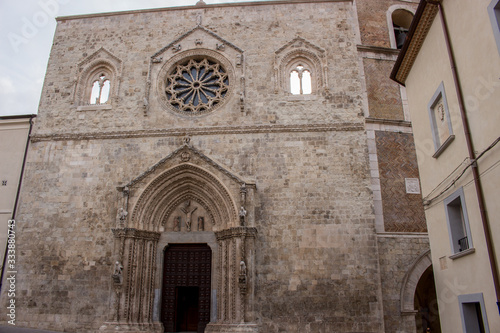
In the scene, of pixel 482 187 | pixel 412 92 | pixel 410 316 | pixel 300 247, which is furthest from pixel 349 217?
pixel 482 187

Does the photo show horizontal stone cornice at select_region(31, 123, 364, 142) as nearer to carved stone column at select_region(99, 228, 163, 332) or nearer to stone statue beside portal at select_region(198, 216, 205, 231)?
stone statue beside portal at select_region(198, 216, 205, 231)

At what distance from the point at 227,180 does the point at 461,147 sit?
24.6ft

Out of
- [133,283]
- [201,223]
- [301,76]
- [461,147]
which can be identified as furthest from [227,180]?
[461,147]

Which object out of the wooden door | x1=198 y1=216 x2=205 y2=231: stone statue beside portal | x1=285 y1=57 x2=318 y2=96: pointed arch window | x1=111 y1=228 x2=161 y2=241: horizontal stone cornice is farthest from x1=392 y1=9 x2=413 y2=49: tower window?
x1=111 y1=228 x2=161 y2=241: horizontal stone cornice

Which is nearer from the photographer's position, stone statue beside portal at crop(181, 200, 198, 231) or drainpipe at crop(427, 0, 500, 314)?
drainpipe at crop(427, 0, 500, 314)

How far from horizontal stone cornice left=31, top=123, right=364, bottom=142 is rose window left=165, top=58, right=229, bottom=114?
102cm

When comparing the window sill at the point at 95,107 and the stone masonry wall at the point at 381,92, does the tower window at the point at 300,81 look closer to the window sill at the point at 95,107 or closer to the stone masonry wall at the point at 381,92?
the stone masonry wall at the point at 381,92

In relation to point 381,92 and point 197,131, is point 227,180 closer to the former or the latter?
point 197,131

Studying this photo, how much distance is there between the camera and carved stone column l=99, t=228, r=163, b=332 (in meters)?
12.8

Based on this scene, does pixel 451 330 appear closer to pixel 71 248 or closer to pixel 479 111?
pixel 479 111

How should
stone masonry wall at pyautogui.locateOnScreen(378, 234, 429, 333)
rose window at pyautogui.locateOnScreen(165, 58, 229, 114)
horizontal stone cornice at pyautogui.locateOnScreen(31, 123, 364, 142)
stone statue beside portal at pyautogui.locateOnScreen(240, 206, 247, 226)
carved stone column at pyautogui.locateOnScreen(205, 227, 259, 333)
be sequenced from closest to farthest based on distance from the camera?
1. carved stone column at pyautogui.locateOnScreen(205, 227, 259, 333)
2. stone masonry wall at pyautogui.locateOnScreen(378, 234, 429, 333)
3. stone statue beside portal at pyautogui.locateOnScreen(240, 206, 247, 226)
4. horizontal stone cornice at pyautogui.locateOnScreen(31, 123, 364, 142)
5. rose window at pyautogui.locateOnScreen(165, 58, 229, 114)

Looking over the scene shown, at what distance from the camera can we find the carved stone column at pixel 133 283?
12.8 meters

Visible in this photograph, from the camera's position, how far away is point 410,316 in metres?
12.7

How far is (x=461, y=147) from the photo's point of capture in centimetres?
823
